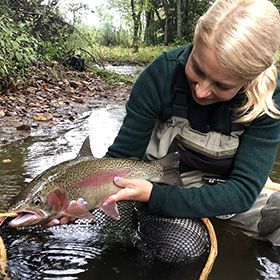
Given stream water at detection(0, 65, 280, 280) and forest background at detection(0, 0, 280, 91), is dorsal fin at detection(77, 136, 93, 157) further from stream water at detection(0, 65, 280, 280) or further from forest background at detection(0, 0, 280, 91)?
forest background at detection(0, 0, 280, 91)

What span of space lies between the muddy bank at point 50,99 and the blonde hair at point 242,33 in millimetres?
2807

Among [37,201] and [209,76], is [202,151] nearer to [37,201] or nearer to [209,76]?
[209,76]

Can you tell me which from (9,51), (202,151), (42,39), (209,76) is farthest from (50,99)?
(209,76)

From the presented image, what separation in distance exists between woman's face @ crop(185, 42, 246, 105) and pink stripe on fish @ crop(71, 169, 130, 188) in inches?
22.7

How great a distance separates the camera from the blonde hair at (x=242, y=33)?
158cm

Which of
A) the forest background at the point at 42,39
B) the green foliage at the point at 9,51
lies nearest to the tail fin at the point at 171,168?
the forest background at the point at 42,39

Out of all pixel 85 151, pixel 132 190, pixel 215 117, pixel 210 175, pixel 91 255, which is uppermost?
pixel 215 117

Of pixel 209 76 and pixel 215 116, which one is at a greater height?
pixel 209 76

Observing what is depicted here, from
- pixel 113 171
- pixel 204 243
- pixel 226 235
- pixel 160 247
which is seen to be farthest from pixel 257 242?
pixel 113 171

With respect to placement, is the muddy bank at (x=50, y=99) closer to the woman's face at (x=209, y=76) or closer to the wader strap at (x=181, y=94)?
the wader strap at (x=181, y=94)

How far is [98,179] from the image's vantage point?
1.83 m

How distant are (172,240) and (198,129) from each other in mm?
636

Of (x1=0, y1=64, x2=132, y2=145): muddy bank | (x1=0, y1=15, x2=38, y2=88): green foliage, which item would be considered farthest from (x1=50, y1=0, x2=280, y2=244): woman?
(x1=0, y1=15, x2=38, y2=88): green foliage

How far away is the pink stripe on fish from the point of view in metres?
1.80
